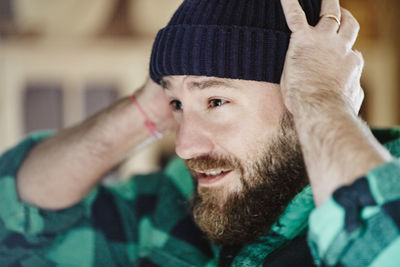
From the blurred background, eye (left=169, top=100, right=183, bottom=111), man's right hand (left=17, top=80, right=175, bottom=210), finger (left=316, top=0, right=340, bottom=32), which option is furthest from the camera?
the blurred background

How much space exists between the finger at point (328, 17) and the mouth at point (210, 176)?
41 cm

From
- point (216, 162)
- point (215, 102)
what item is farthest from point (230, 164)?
point (215, 102)

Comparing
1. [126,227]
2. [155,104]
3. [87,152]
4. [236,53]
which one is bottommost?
[126,227]

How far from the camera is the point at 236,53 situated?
44.0 inches

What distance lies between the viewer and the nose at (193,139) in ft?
3.87

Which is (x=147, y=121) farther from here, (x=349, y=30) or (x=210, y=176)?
(x=349, y=30)

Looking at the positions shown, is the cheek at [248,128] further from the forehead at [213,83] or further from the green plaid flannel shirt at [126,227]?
the green plaid flannel shirt at [126,227]

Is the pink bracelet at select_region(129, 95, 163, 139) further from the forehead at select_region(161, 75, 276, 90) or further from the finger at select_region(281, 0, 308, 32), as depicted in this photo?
the finger at select_region(281, 0, 308, 32)

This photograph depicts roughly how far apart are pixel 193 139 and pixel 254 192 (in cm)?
20

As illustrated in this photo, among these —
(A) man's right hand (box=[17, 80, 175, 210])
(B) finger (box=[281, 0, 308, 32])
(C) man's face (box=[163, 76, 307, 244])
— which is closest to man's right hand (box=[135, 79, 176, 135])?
(A) man's right hand (box=[17, 80, 175, 210])

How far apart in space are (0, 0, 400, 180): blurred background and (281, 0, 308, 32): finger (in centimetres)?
261

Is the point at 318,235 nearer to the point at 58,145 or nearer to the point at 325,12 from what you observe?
the point at 325,12

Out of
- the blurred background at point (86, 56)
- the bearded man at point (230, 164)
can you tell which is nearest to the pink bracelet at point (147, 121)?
the bearded man at point (230, 164)

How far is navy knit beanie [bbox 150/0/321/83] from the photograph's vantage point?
1117 millimetres
